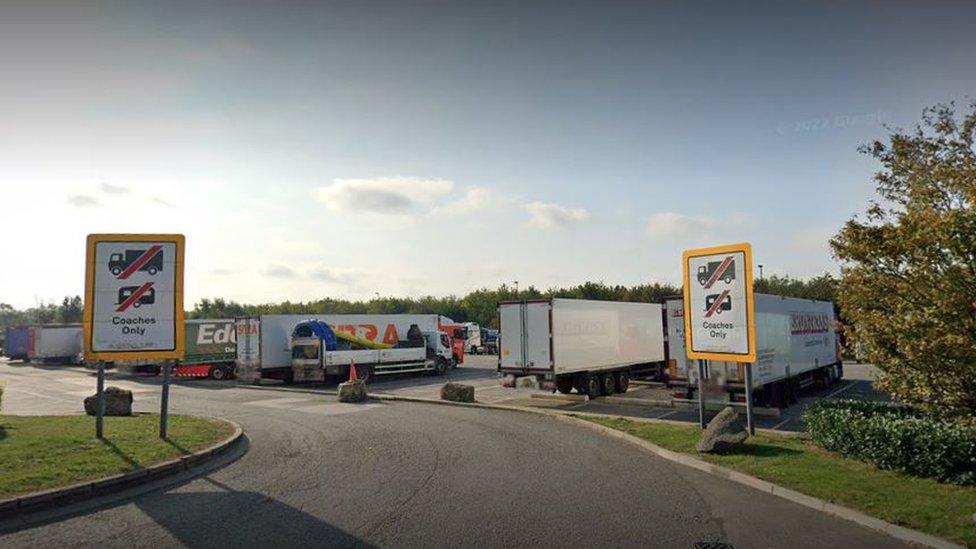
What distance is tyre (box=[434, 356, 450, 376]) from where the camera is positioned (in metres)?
33.0

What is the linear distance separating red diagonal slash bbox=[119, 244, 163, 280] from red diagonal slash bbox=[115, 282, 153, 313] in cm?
37

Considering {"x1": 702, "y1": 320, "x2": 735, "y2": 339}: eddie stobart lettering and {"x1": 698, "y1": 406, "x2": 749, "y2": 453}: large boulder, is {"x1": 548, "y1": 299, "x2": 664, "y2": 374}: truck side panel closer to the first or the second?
{"x1": 702, "y1": 320, "x2": 735, "y2": 339}: eddie stobart lettering

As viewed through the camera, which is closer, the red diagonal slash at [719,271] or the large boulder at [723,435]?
the large boulder at [723,435]

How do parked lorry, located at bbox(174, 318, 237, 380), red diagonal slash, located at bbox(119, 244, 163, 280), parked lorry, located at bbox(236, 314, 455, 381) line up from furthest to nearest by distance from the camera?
parked lorry, located at bbox(174, 318, 237, 380) < parked lorry, located at bbox(236, 314, 455, 381) < red diagonal slash, located at bbox(119, 244, 163, 280)

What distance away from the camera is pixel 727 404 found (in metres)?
16.2

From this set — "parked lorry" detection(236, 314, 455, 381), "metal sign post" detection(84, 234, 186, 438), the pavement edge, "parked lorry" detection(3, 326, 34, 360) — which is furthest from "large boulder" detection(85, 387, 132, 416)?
"parked lorry" detection(3, 326, 34, 360)

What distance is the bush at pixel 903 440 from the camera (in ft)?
28.2

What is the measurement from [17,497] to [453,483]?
587 centimetres

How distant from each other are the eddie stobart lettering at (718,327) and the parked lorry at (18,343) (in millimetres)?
60397

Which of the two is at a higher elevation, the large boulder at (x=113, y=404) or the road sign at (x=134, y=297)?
the road sign at (x=134, y=297)

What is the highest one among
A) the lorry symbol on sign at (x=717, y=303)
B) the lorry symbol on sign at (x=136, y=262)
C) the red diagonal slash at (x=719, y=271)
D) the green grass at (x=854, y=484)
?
the lorry symbol on sign at (x=136, y=262)

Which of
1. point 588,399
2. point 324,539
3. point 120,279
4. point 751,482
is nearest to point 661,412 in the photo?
point 588,399

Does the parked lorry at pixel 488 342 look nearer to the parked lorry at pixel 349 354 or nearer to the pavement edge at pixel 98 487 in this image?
the parked lorry at pixel 349 354

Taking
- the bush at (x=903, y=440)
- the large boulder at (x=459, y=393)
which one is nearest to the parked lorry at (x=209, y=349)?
the large boulder at (x=459, y=393)
